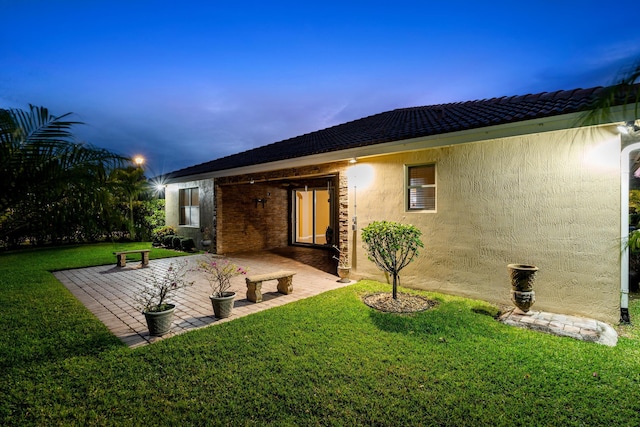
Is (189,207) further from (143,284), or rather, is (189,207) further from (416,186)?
(416,186)

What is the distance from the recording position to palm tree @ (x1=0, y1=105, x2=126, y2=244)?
2.95 m

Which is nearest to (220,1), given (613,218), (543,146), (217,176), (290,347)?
(217,176)

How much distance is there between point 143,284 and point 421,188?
6922 millimetres

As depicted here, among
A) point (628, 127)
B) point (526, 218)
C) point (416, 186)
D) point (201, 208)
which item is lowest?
point (526, 218)

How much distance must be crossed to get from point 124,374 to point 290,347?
1.86 meters

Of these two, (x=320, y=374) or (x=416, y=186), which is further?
(x=416, y=186)

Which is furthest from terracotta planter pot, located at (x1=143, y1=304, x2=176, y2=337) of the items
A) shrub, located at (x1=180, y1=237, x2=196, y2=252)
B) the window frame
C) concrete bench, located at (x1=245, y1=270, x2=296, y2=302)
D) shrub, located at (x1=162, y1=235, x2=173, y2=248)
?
shrub, located at (x1=162, y1=235, x2=173, y2=248)

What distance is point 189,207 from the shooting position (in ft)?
47.3

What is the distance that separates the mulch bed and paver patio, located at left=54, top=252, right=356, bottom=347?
1263 millimetres

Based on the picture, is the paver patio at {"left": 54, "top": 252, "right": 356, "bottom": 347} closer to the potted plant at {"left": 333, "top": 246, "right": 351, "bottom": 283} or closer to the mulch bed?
the potted plant at {"left": 333, "top": 246, "right": 351, "bottom": 283}

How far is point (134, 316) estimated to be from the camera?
17.1ft

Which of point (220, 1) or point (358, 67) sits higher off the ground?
point (358, 67)

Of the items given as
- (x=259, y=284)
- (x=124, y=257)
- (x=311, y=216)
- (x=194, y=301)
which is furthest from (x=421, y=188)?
(x=124, y=257)

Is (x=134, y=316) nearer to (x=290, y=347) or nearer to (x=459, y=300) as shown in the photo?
(x=290, y=347)
